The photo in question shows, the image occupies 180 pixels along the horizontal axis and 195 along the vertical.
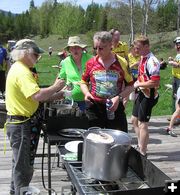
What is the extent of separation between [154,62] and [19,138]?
6.83 ft

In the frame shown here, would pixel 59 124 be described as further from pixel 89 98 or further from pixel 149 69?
pixel 149 69

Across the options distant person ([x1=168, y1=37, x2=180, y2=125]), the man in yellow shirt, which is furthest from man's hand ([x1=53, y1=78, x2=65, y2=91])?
distant person ([x1=168, y1=37, x2=180, y2=125])

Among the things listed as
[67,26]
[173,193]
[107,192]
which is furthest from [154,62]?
[67,26]

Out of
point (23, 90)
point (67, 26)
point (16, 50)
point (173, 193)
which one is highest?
point (67, 26)

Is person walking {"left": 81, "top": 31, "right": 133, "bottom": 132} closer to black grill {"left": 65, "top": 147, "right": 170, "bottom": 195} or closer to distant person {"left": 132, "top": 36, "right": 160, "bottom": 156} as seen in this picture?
distant person {"left": 132, "top": 36, "right": 160, "bottom": 156}

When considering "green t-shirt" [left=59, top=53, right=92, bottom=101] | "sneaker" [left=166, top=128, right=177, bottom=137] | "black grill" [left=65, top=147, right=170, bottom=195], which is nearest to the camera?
"black grill" [left=65, top=147, right=170, bottom=195]

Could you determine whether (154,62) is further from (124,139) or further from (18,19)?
(18,19)

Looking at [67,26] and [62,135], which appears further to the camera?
[67,26]

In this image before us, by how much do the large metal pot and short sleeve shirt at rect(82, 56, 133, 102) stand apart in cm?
170

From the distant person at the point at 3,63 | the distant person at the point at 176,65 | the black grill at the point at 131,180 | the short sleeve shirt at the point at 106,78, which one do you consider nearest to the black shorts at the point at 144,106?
the short sleeve shirt at the point at 106,78

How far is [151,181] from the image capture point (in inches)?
97.3

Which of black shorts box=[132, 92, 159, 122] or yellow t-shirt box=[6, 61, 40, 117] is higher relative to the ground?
yellow t-shirt box=[6, 61, 40, 117]

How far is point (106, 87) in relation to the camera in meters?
4.31

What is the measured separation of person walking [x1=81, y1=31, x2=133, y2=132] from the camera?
4.27 m
